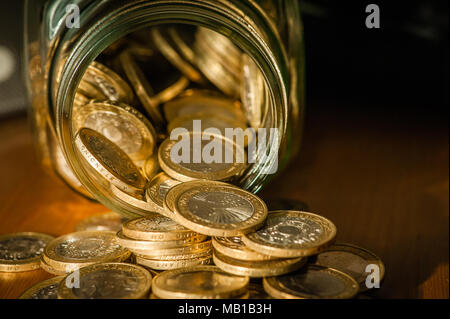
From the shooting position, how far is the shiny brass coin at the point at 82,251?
844mm

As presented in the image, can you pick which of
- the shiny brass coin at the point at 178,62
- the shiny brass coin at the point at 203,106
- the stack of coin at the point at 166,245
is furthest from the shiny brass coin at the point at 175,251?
the shiny brass coin at the point at 178,62

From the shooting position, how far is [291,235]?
31.0 inches

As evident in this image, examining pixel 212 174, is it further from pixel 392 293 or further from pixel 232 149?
pixel 392 293

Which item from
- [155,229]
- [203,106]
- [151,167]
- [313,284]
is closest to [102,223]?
[151,167]

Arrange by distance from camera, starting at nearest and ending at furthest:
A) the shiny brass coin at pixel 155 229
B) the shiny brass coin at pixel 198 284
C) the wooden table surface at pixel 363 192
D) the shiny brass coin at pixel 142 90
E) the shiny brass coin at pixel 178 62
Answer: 1. the shiny brass coin at pixel 198 284
2. the shiny brass coin at pixel 155 229
3. the wooden table surface at pixel 363 192
4. the shiny brass coin at pixel 142 90
5. the shiny brass coin at pixel 178 62

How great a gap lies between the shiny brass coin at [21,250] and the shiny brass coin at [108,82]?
280mm

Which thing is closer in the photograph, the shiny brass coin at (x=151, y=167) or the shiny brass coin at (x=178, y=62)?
the shiny brass coin at (x=151, y=167)

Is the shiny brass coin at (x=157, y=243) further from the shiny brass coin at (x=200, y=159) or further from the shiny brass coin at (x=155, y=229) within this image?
the shiny brass coin at (x=200, y=159)

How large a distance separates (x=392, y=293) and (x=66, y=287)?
0.47 metres

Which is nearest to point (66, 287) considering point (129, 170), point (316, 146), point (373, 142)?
point (129, 170)

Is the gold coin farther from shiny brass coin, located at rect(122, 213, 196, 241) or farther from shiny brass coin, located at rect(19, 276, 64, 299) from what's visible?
shiny brass coin, located at rect(19, 276, 64, 299)

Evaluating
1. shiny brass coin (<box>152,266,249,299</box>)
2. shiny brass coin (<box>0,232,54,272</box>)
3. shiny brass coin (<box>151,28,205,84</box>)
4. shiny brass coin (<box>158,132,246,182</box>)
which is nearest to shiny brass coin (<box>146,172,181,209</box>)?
shiny brass coin (<box>158,132,246,182</box>)

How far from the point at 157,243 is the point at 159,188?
0.12 metres

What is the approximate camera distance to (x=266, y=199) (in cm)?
107
